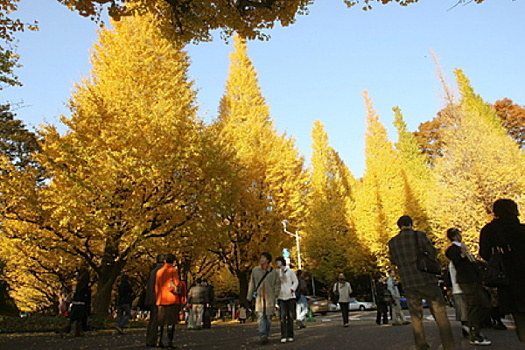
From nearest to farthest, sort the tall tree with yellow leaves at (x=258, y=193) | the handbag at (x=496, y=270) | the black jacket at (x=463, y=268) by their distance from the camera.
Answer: the handbag at (x=496, y=270) < the black jacket at (x=463, y=268) < the tall tree with yellow leaves at (x=258, y=193)

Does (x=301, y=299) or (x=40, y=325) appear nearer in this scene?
(x=301, y=299)

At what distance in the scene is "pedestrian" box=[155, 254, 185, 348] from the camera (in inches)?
245

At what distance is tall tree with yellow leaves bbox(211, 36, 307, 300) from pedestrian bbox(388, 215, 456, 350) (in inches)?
451

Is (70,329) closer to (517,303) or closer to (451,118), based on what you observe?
(517,303)

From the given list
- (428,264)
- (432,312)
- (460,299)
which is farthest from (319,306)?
(428,264)

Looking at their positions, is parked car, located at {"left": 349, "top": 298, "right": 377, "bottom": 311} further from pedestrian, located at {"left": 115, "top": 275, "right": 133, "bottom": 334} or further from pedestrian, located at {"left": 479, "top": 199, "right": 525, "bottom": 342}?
pedestrian, located at {"left": 479, "top": 199, "right": 525, "bottom": 342}

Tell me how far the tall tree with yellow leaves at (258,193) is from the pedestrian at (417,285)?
451 inches

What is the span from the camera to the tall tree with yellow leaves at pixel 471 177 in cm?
2170

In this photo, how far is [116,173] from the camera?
1148 centimetres

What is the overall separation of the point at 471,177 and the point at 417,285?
2158cm

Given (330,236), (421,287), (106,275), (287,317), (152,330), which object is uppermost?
(330,236)

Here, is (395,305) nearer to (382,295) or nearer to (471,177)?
(382,295)

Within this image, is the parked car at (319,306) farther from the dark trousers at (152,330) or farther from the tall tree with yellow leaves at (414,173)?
the dark trousers at (152,330)

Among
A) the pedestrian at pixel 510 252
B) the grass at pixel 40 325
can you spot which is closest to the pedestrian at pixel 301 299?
the grass at pixel 40 325
